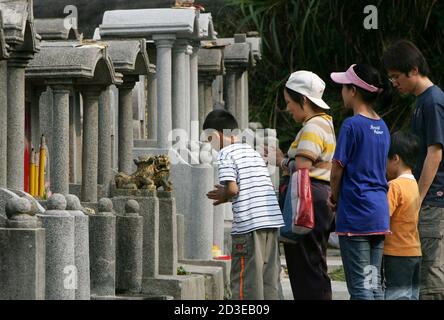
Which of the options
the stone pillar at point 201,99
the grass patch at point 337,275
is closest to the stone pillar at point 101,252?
the grass patch at point 337,275

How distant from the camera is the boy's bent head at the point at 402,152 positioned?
9250 mm

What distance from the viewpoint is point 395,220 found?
30.1 feet

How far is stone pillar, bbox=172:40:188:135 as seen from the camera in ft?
47.4

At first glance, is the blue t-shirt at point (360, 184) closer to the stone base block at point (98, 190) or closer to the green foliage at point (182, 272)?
the green foliage at point (182, 272)

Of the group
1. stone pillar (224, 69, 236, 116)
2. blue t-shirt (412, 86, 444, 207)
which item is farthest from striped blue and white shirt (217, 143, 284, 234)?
stone pillar (224, 69, 236, 116)

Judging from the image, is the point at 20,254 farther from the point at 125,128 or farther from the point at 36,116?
the point at 36,116

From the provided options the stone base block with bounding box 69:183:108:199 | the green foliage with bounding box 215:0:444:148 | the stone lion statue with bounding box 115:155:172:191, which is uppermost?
the green foliage with bounding box 215:0:444:148

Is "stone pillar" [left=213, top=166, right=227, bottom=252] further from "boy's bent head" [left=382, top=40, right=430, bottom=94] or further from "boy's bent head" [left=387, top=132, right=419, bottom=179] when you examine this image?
"boy's bent head" [left=382, top=40, right=430, bottom=94]

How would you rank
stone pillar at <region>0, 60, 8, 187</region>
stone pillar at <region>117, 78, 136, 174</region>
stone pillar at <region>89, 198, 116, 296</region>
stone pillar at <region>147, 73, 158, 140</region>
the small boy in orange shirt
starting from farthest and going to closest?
stone pillar at <region>147, 73, 158, 140</region> → stone pillar at <region>117, 78, 136, 174</region> → stone pillar at <region>89, 198, 116, 296</region> → stone pillar at <region>0, 60, 8, 187</region> → the small boy in orange shirt

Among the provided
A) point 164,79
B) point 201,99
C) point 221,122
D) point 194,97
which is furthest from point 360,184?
point 201,99

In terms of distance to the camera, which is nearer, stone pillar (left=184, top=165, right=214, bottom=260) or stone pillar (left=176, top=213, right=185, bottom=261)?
stone pillar (left=176, top=213, right=185, bottom=261)

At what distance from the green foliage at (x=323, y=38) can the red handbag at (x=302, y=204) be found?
45.3 feet

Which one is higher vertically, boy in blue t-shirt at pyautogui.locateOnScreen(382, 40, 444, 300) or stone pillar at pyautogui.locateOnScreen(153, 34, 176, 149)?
stone pillar at pyautogui.locateOnScreen(153, 34, 176, 149)

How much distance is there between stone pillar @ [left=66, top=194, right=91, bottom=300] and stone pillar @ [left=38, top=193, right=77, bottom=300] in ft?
0.82
